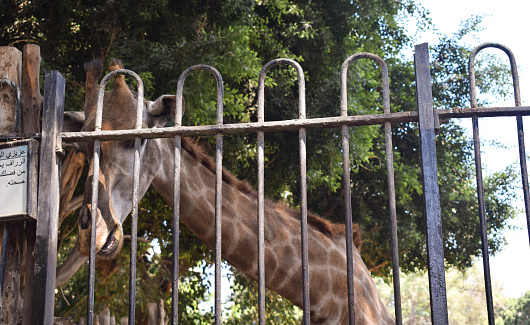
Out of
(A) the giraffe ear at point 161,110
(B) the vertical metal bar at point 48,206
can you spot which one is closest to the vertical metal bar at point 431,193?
(A) the giraffe ear at point 161,110

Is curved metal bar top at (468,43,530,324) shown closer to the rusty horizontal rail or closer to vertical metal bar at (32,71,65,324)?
the rusty horizontal rail

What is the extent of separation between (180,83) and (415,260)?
10.9m

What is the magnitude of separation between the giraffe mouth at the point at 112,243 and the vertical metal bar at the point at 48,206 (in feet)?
1.16

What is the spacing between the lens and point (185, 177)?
434 centimetres

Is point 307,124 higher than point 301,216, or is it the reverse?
point 307,124

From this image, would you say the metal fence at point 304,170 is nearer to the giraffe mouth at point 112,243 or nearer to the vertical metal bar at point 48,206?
the vertical metal bar at point 48,206

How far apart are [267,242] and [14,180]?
190cm

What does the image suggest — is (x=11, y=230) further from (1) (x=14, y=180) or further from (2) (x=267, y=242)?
(2) (x=267, y=242)

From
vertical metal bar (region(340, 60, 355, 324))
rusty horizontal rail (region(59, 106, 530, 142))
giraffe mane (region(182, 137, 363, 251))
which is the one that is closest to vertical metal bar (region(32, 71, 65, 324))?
rusty horizontal rail (region(59, 106, 530, 142))

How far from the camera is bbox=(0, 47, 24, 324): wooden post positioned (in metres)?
3.29

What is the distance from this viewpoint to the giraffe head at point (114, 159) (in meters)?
3.48

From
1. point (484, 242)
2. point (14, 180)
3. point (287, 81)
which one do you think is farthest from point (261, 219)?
point (287, 81)

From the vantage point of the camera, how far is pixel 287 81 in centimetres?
964

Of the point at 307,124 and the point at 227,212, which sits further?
the point at 227,212
